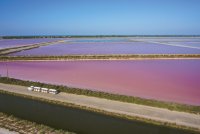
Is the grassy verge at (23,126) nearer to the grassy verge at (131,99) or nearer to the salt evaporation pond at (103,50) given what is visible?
the grassy verge at (131,99)

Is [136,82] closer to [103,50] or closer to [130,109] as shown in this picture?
[130,109]

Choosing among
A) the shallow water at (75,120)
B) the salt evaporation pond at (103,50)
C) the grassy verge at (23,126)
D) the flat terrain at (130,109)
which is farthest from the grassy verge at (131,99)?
the salt evaporation pond at (103,50)

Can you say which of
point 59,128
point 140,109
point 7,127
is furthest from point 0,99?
point 140,109

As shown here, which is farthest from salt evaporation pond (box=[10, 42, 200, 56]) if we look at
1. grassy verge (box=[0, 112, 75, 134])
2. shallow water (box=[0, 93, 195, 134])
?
grassy verge (box=[0, 112, 75, 134])

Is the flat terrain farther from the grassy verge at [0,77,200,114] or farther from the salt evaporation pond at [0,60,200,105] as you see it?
the salt evaporation pond at [0,60,200,105]

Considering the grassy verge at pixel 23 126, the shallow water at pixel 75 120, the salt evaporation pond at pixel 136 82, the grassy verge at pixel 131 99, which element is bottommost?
the shallow water at pixel 75 120

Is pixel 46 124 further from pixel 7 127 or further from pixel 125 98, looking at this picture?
pixel 125 98

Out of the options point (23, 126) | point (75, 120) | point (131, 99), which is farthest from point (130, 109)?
point (23, 126)
